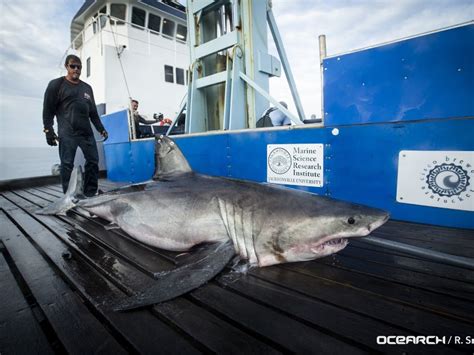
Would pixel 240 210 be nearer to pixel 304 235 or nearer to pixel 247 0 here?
pixel 304 235

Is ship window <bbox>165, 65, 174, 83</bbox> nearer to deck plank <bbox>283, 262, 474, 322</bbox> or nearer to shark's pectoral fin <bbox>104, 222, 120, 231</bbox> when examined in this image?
shark's pectoral fin <bbox>104, 222, 120, 231</bbox>

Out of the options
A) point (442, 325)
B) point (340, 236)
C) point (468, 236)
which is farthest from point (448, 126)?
point (442, 325)

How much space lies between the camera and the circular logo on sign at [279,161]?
3.33 m

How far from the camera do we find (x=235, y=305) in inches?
51.0

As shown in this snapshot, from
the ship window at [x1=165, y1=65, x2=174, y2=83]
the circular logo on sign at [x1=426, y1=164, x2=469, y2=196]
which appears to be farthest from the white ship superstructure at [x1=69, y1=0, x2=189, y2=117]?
the circular logo on sign at [x1=426, y1=164, x2=469, y2=196]

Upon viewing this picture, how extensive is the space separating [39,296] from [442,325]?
196cm

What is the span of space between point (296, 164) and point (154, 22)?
10866 mm

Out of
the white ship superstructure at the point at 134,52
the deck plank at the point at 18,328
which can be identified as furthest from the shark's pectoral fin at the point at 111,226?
the white ship superstructure at the point at 134,52

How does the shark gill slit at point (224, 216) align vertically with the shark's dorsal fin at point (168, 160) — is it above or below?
below

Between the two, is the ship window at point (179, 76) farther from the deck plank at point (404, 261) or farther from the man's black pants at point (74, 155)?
the deck plank at point (404, 261)

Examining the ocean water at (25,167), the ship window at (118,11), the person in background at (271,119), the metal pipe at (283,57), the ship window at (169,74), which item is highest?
the ship window at (118,11)

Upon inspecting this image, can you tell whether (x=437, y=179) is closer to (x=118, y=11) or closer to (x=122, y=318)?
(x=122, y=318)

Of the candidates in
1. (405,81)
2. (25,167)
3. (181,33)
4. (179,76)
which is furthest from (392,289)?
(25,167)

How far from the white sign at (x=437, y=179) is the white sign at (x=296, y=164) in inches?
32.5
